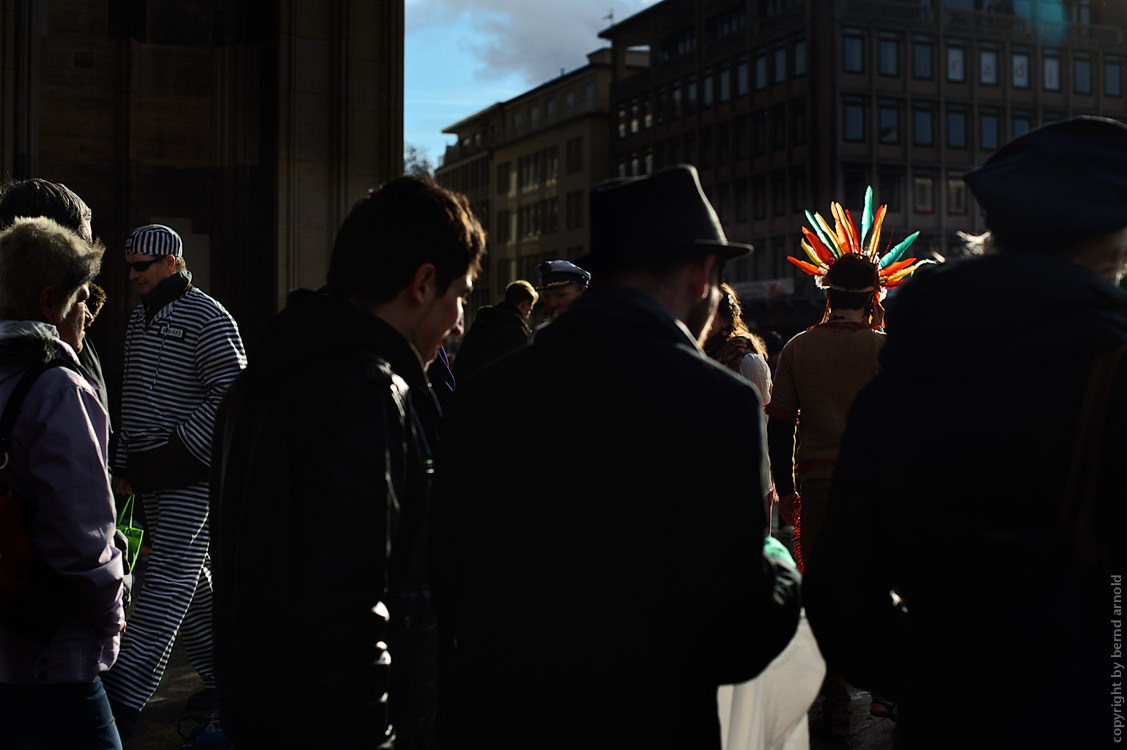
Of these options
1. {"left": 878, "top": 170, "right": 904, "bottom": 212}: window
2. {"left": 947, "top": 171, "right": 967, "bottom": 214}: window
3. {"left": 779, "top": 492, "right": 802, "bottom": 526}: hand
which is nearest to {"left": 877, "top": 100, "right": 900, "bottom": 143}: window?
{"left": 878, "top": 170, "right": 904, "bottom": 212}: window

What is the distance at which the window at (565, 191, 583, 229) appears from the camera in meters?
82.4

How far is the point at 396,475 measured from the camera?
227cm

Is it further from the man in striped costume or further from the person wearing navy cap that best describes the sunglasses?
the person wearing navy cap

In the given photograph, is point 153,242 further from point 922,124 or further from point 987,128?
point 987,128

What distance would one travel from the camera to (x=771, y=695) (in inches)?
105

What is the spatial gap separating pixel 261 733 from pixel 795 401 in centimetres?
383

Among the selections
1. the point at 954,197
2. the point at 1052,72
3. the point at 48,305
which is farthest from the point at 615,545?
the point at 1052,72

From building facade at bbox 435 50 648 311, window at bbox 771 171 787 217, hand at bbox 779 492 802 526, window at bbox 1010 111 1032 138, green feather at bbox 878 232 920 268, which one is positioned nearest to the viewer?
hand at bbox 779 492 802 526

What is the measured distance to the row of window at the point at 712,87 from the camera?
6309 cm

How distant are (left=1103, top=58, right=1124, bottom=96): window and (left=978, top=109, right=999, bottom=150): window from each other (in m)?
6.56

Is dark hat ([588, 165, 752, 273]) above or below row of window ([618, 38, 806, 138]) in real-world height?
below

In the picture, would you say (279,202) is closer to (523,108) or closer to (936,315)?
(936,315)

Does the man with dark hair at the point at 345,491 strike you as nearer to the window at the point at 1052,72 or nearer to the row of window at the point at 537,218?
the window at the point at 1052,72

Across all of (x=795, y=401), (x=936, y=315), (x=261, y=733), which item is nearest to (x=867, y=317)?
(x=795, y=401)
